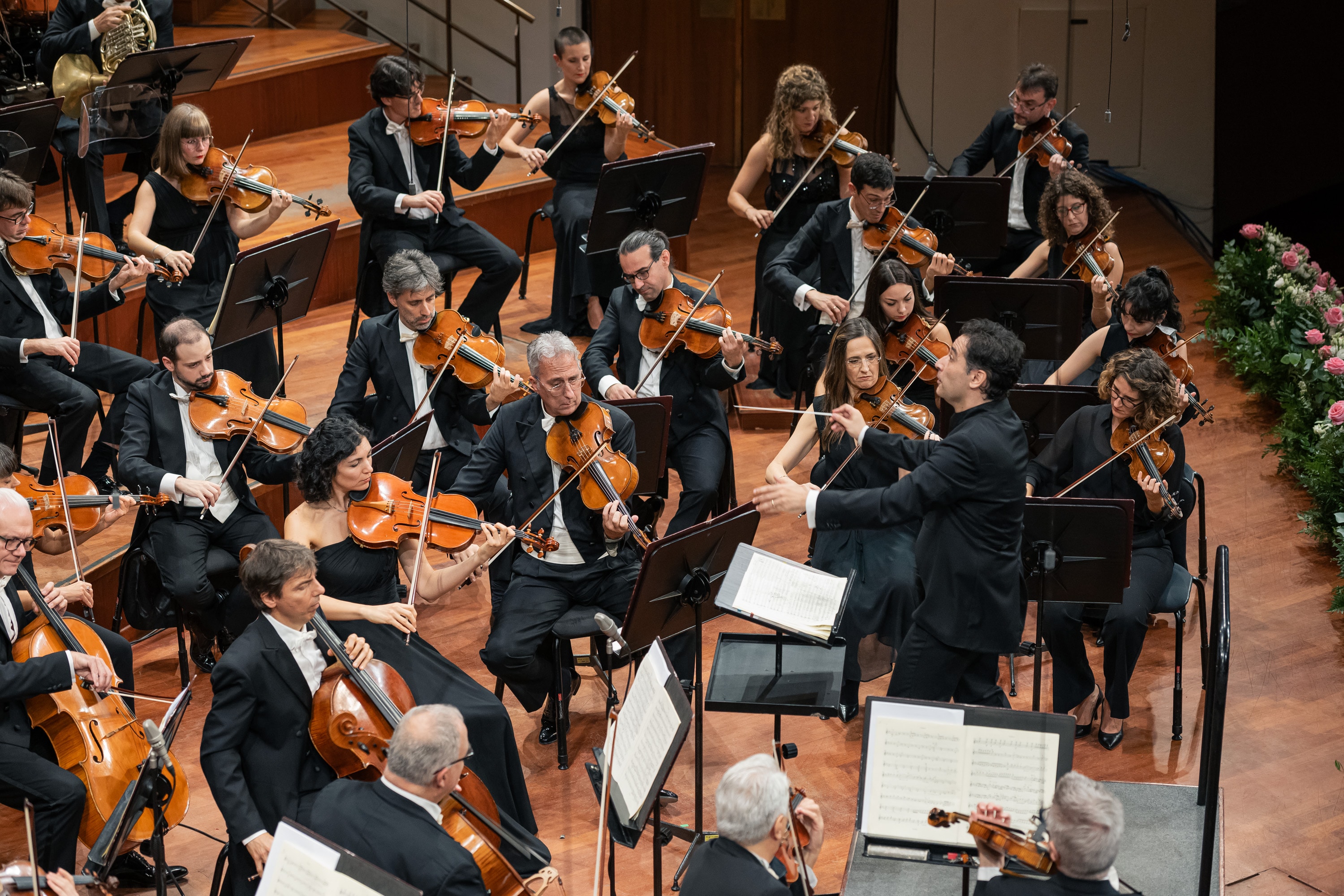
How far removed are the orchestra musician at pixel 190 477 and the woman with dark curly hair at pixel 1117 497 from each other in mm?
2461

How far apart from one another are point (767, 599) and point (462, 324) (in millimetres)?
1960

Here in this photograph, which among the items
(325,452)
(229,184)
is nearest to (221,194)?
(229,184)

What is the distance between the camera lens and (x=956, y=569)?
3.68m

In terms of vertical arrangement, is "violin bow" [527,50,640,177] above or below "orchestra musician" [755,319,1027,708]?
above

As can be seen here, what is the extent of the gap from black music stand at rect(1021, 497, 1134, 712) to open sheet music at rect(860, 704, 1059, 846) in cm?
100

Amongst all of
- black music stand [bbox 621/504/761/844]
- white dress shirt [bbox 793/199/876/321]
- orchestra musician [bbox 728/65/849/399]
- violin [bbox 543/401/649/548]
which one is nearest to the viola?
black music stand [bbox 621/504/761/844]

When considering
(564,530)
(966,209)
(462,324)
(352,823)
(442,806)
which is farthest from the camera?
(966,209)

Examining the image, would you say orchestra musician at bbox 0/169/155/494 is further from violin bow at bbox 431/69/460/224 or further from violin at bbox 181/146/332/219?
violin bow at bbox 431/69/460/224

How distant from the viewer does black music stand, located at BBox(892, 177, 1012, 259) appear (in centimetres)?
584

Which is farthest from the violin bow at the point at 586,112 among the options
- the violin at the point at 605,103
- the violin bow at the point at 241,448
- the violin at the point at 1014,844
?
the violin at the point at 1014,844

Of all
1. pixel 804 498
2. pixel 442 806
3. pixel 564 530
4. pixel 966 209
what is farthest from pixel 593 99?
Result: pixel 442 806

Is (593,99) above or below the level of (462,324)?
above

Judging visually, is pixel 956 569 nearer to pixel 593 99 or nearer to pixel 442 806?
pixel 442 806

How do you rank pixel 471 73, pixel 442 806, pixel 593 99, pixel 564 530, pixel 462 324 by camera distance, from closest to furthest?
1. pixel 442 806
2. pixel 564 530
3. pixel 462 324
4. pixel 593 99
5. pixel 471 73
